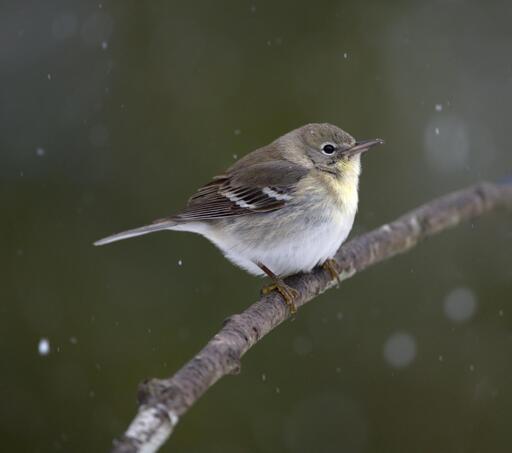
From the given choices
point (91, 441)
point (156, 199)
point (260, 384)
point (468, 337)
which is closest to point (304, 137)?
point (156, 199)

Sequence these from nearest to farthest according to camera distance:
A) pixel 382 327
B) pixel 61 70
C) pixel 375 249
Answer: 1. pixel 375 249
2. pixel 382 327
3. pixel 61 70

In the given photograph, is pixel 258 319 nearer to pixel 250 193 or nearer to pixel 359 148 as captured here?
pixel 250 193

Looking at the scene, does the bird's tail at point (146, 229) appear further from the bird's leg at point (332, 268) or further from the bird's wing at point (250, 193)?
the bird's leg at point (332, 268)

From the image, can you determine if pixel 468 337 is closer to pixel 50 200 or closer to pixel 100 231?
pixel 100 231

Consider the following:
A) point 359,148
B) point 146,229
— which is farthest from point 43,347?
point 359,148

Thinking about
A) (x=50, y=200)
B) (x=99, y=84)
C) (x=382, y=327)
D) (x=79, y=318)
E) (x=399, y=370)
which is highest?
(x=99, y=84)
